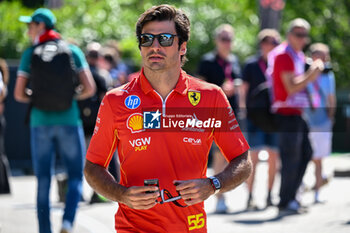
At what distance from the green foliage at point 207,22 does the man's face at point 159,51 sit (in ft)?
47.4

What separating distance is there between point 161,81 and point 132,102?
0.68 feet

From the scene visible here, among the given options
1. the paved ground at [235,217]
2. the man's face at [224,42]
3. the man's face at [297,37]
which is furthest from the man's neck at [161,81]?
the man's face at [224,42]

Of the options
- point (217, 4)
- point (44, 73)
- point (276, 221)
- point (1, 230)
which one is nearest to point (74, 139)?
point (44, 73)

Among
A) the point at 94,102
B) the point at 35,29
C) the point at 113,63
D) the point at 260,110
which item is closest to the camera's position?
the point at 35,29

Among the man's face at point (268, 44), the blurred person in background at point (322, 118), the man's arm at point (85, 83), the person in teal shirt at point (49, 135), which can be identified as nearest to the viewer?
the person in teal shirt at point (49, 135)

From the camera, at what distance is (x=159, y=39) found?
4.20 metres

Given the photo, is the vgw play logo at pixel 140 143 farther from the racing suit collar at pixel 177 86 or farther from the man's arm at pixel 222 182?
the man's arm at pixel 222 182

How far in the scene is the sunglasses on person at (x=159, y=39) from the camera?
165 inches

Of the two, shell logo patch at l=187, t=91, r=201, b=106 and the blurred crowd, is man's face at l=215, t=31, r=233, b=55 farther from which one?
shell logo patch at l=187, t=91, r=201, b=106

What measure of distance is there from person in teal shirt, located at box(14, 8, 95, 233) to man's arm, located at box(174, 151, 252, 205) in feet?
10.6

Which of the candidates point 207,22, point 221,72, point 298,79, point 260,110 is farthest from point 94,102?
point 207,22

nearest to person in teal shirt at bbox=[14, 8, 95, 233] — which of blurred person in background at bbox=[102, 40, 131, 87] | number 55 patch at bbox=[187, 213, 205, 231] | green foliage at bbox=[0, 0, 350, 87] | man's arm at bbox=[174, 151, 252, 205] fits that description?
number 55 patch at bbox=[187, 213, 205, 231]

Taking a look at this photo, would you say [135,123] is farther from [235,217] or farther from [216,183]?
[235,217]

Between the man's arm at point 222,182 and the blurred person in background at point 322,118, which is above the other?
the man's arm at point 222,182
